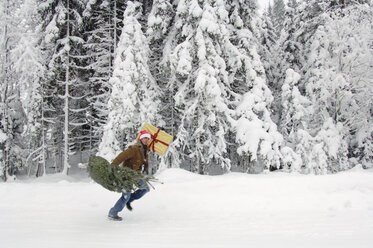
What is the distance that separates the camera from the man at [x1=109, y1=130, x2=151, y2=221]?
6.07 meters

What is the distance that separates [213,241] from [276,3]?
175 feet

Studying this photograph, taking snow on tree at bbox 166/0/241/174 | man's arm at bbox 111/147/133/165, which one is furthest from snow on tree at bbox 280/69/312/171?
man's arm at bbox 111/147/133/165

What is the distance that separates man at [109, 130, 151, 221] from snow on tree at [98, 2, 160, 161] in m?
9.54

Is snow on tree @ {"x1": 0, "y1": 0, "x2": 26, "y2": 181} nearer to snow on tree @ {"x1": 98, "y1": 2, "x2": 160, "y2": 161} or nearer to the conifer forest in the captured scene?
the conifer forest

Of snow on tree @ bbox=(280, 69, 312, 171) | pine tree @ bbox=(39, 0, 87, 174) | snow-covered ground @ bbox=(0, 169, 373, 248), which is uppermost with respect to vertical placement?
pine tree @ bbox=(39, 0, 87, 174)

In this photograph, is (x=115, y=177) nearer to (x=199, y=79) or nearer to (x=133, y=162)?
(x=133, y=162)

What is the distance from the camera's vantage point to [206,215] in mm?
6852

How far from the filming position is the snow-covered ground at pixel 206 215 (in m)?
4.71

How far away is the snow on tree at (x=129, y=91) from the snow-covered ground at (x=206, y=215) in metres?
7.17

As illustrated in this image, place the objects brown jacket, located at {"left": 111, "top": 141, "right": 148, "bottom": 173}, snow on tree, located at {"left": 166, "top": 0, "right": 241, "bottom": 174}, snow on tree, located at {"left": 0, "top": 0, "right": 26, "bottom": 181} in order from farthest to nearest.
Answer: snow on tree, located at {"left": 0, "top": 0, "right": 26, "bottom": 181}
snow on tree, located at {"left": 166, "top": 0, "right": 241, "bottom": 174}
brown jacket, located at {"left": 111, "top": 141, "right": 148, "bottom": 173}

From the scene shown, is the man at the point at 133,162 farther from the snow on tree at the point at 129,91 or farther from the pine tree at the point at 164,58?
the pine tree at the point at 164,58

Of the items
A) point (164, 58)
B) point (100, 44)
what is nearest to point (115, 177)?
point (164, 58)

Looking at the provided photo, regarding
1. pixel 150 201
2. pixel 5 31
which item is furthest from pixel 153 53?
pixel 150 201

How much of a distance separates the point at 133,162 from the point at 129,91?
9999 mm
